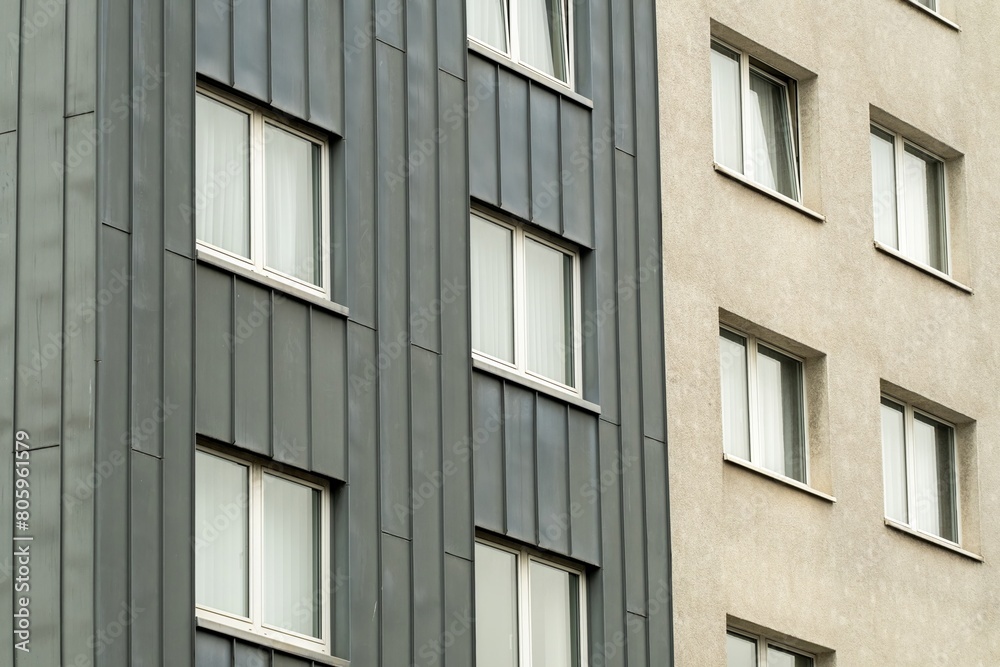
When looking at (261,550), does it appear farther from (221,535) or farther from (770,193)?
(770,193)

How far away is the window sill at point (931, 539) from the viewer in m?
27.9

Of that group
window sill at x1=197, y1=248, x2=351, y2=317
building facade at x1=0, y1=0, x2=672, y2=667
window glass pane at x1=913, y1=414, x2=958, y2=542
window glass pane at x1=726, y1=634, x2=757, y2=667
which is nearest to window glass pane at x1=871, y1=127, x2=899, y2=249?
window glass pane at x1=913, y1=414, x2=958, y2=542

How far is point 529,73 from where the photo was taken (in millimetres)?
A: 23703

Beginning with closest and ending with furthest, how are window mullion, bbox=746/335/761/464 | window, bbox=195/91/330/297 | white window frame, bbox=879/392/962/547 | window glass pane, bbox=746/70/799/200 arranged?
window, bbox=195/91/330/297
window mullion, bbox=746/335/761/464
window glass pane, bbox=746/70/799/200
white window frame, bbox=879/392/962/547

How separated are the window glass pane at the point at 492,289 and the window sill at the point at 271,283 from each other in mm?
2403

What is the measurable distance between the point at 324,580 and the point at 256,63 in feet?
14.8

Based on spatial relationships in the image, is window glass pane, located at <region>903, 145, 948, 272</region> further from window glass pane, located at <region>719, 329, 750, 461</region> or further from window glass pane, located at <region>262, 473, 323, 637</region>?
window glass pane, located at <region>262, 473, 323, 637</region>

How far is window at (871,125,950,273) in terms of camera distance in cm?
3011

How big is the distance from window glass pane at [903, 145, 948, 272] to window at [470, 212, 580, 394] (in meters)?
7.89

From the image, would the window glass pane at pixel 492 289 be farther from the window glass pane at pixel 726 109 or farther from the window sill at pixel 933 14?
the window sill at pixel 933 14

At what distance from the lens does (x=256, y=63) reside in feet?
67.4

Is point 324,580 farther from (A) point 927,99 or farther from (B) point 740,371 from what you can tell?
(A) point 927,99

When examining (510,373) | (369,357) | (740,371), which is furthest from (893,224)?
(369,357)

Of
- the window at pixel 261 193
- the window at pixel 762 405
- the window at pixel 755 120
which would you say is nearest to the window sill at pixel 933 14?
the window at pixel 755 120
